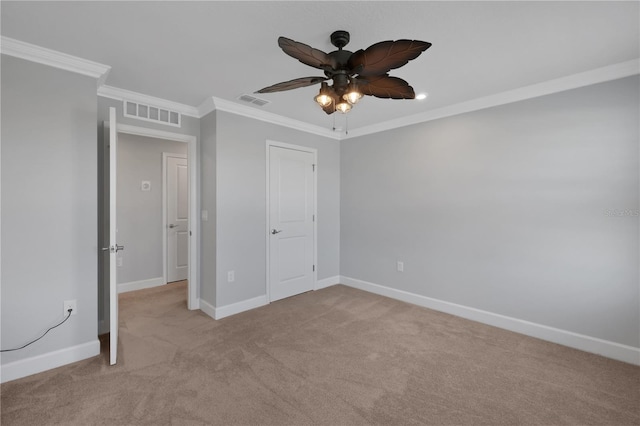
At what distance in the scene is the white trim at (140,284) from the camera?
4346 millimetres

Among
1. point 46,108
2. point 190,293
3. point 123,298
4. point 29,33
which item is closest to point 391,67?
point 29,33

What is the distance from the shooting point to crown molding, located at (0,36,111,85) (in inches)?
84.0

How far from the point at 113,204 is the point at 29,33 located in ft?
4.19

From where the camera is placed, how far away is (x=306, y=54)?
1.60 m

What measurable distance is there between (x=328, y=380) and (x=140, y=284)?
12.1 ft

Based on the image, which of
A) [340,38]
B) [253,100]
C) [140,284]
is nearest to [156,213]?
[140,284]

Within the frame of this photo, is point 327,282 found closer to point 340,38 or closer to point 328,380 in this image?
point 328,380

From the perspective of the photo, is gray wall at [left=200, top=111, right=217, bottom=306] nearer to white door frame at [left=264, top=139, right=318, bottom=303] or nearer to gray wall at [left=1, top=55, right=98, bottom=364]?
white door frame at [left=264, top=139, right=318, bottom=303]

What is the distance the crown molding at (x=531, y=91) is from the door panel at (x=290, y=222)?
139 cm

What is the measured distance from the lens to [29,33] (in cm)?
203

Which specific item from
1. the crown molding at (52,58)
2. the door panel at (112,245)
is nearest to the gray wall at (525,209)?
the door panel at (112,245)

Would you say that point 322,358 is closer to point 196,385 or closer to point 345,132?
point 196,385

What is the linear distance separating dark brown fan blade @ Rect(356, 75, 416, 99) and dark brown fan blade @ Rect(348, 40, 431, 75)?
7 centimetres

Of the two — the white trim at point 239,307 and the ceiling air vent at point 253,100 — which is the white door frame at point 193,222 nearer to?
the white trim at point 239,307
